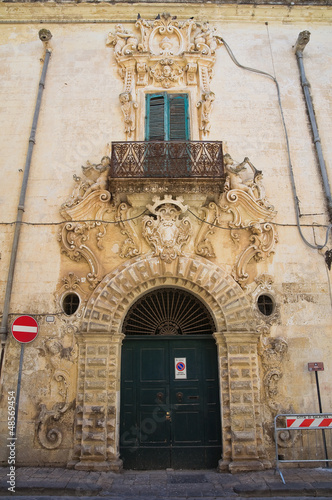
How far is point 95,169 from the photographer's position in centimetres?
900

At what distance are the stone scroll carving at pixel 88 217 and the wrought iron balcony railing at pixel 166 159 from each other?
0.56 meters

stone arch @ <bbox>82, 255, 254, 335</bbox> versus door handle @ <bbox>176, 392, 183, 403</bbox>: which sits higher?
stone arch @ <bbox>82, 255, 254, 335</bbox>

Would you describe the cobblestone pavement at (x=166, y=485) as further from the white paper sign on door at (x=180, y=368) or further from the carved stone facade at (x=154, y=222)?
the white paper sign on door at (x=180, y=368)

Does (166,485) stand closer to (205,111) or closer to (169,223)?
(169,223)

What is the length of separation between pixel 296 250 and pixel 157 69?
19.4 feet

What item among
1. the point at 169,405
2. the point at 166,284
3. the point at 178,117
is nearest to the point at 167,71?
the point at 178,117

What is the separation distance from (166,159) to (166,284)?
9.12ft

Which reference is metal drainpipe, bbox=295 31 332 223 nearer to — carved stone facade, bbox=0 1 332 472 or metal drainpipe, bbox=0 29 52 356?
carved stone facade, bbox=0 1 332 472

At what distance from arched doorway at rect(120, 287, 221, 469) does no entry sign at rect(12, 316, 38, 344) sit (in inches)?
75.4

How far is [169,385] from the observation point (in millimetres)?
7980

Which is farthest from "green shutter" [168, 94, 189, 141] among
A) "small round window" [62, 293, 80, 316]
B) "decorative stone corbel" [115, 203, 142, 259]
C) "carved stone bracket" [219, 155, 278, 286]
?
"small round window" [62, 293, 80, 316]

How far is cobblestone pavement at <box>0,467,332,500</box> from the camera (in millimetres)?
6008

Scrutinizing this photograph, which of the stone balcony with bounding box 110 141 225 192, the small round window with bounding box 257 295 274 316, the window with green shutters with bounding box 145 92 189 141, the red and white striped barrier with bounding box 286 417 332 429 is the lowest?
the red and white striped barrier with bounding box 286 417 332 429

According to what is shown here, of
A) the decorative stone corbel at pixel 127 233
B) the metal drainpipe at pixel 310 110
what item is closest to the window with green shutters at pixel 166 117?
the decorative stone corbel at pixel 127 233
